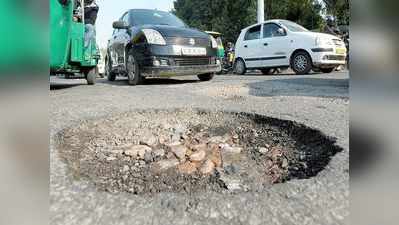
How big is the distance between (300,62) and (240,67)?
8.07 feet

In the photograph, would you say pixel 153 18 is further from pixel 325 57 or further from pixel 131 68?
pixel 325 57

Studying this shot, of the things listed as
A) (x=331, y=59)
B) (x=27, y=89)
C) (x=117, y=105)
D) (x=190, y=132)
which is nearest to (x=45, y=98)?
(x=27, y=89)

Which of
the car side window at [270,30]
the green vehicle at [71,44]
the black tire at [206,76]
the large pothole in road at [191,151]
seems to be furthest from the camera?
the car side window at [270,30]

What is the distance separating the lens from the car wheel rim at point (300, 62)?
912 centimetres

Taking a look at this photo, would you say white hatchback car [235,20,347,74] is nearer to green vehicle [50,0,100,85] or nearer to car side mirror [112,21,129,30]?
car side mirror [112,21,129,30]

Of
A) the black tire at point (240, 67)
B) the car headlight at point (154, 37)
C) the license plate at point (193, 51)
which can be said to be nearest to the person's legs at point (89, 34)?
the car headlight at point (154, 37)

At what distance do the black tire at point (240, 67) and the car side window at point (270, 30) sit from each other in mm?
1248

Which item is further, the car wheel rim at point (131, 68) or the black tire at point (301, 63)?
the black tire at point (301, 63)

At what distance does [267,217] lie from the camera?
1.28m

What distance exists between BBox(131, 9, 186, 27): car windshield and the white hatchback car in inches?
137

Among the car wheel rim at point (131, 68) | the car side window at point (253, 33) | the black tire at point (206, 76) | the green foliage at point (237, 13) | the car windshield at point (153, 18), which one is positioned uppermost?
the green foliage at point (237, 13)

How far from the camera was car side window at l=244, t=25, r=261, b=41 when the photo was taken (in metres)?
10.5

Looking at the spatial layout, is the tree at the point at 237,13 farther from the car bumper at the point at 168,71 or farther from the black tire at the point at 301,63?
the car bumper at the point at 168,71

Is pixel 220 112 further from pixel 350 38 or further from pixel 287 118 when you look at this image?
pixel 350 38
